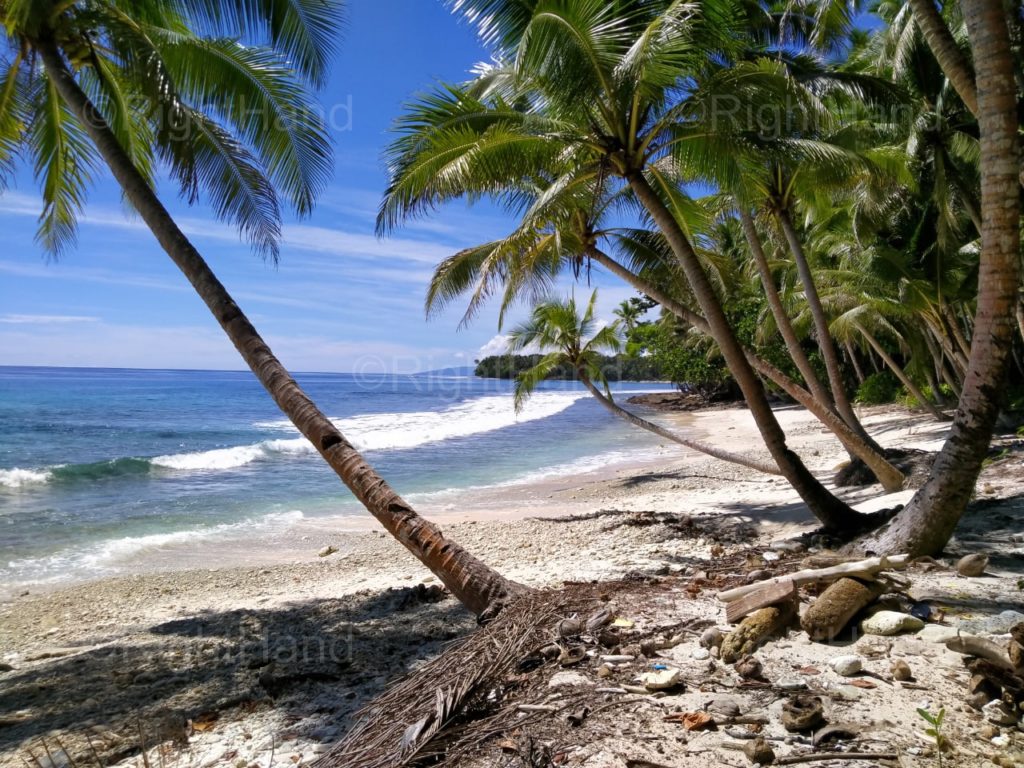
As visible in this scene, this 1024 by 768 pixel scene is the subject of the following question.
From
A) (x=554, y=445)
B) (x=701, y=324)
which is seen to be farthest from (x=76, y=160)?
(x=554, y=445)

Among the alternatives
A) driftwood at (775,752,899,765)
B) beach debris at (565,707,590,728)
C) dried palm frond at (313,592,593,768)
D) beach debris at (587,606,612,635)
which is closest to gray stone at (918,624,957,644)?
driftwood at (775,752,899,765)

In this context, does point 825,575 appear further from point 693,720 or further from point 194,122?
point 194,122

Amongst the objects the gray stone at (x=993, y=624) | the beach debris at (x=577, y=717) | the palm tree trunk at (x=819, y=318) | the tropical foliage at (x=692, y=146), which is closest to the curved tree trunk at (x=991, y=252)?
the tropical foliage at (x=692, y=146)

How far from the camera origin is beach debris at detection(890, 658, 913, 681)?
3102 mm

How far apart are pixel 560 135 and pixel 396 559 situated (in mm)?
6343

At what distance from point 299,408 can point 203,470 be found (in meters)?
17.0

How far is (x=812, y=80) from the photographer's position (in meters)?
8.80

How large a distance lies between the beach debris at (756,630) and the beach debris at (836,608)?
0.11m

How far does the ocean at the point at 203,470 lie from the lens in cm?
1143

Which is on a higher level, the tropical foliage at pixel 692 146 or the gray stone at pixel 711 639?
the tropical foliage at pixel 692 146

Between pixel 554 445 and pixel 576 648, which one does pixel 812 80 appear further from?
pixel 554 445

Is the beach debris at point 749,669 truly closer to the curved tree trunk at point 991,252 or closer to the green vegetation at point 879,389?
the curved tree trunk at point 991,252

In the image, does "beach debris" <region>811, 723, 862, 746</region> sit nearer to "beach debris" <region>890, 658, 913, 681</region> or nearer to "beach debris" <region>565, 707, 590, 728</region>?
"beach debris" <region>890, 658, 913, 681</region>

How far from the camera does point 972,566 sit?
4.62 metres
